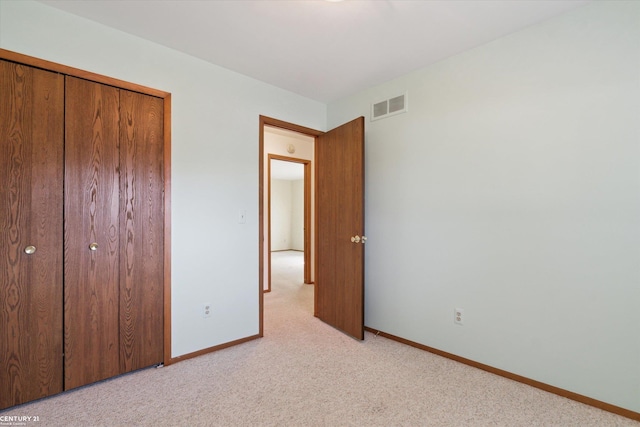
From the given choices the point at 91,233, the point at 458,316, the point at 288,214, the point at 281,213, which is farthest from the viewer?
the point at 288,214

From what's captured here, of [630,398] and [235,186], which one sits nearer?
[630,398]

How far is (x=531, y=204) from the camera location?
6.58 ft

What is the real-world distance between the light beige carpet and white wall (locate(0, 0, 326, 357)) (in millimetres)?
374

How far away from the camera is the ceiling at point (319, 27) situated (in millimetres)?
1807

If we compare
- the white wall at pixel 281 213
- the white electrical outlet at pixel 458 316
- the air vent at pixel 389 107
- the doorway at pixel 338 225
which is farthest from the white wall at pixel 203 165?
the white wall at pixel 281 213

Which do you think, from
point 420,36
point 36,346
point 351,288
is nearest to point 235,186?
point 351,288

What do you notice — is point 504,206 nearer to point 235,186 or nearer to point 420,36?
point 420,36

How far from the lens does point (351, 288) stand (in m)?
2.82

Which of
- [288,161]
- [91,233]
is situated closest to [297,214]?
[288,161]

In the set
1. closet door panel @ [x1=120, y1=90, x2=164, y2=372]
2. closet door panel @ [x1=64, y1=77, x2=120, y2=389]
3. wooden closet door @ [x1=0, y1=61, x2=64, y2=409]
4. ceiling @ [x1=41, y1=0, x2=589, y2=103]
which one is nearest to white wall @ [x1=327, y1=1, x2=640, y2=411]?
ceiling @ [x1=41, y1=0, x2=589, y2=103]

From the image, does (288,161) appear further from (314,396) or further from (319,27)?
(314,396)

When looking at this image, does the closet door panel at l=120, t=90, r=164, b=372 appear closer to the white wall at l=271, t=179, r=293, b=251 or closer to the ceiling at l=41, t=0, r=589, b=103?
the ceiling at l=41, t=0, r=589, b=103

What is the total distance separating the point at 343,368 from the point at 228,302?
113cm

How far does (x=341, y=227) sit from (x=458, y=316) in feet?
4.20
